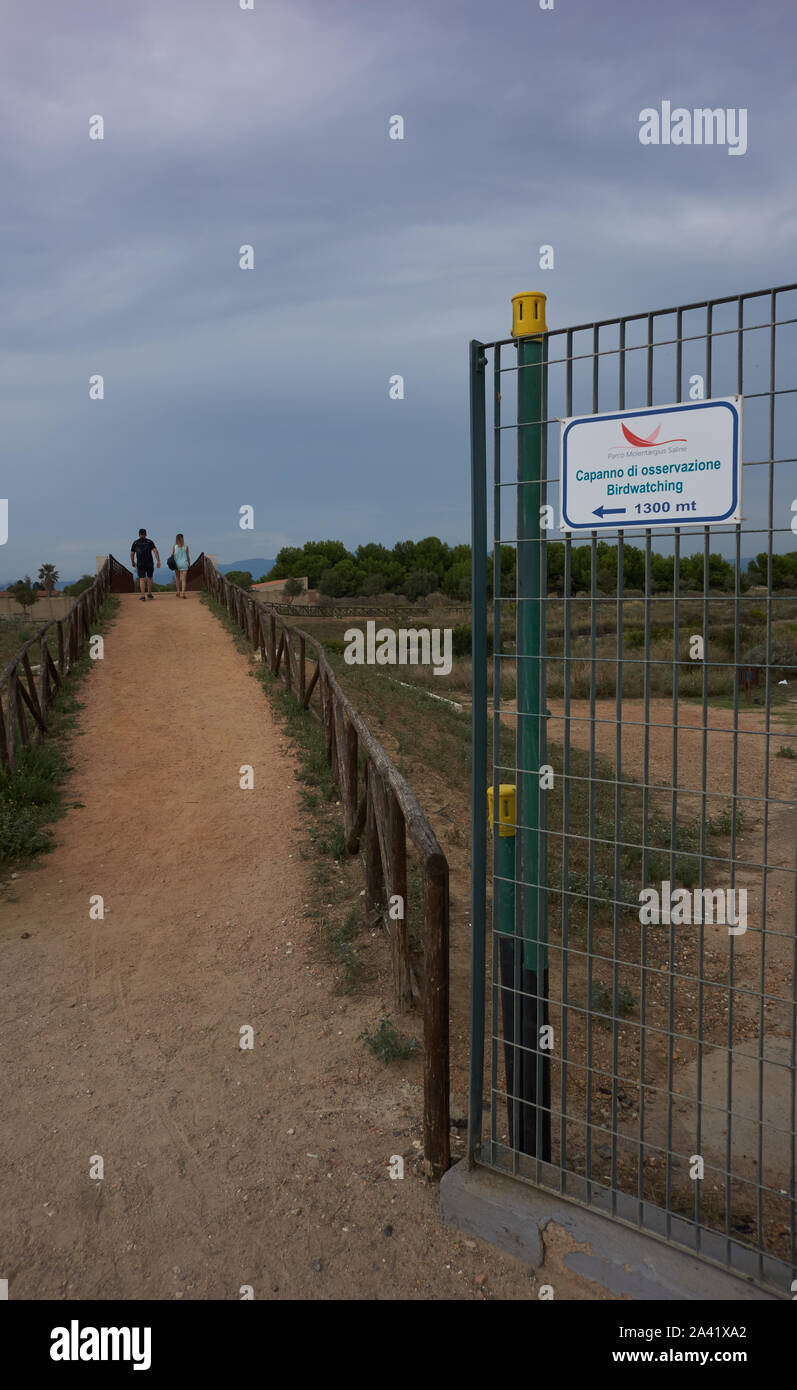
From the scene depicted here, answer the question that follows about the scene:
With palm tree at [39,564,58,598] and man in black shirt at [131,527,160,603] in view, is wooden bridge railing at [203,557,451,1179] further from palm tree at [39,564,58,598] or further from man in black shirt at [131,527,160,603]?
palm tree at [39,564,58,598]

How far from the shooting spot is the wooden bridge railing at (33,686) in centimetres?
802

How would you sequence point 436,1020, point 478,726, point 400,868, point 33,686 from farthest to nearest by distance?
point 33,686
point 400,868
point 436,1020
point 478,726

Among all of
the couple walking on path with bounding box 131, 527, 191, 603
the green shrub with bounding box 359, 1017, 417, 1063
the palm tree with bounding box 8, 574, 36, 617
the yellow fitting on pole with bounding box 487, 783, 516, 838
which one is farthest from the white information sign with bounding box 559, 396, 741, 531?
the palm tree with bounding box 8, 574, 36, 617

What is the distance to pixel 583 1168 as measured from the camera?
121 inches

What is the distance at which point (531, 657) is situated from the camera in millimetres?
2609

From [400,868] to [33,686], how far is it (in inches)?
257

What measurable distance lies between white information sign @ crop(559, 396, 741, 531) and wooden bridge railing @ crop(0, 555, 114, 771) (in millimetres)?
6754

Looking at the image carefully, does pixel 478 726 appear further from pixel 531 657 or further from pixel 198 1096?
pixel 198 1096

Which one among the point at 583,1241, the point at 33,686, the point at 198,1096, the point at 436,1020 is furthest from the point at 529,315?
the point at 33,686

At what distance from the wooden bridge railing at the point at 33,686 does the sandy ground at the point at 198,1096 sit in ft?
4.40

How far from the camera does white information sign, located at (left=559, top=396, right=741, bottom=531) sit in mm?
2160

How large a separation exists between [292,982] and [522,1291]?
2.33 meters
